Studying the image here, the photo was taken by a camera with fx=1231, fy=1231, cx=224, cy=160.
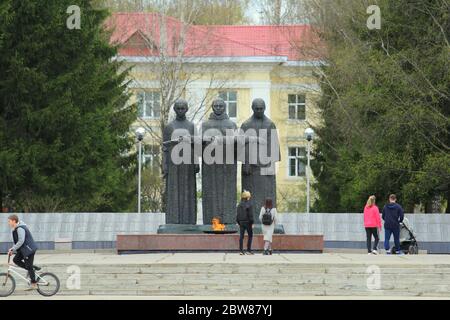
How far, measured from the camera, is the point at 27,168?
136ft

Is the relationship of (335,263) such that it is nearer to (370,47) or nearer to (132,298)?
(132,298)

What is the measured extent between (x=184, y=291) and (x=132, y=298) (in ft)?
5.39

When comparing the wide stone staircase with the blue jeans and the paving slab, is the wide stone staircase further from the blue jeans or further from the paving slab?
the blue jeans

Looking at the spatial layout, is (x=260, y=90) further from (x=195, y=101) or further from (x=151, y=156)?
(x=151, y=156)

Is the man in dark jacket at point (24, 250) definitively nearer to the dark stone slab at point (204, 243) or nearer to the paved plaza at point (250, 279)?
the paved plaza at point (250, 279)

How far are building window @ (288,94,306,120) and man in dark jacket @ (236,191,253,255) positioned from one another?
37.9 metres

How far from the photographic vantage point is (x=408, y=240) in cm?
3422

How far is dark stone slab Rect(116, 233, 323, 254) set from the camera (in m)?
30.0

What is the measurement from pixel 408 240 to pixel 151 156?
27431 mm

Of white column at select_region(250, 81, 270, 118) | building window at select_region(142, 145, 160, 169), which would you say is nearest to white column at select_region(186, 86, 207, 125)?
building window at select_region(142, 145, 160, 169)

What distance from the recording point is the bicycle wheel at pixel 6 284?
2325 centimetres

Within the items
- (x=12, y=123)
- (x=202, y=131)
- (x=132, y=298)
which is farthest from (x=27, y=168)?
(x=132, y=298)

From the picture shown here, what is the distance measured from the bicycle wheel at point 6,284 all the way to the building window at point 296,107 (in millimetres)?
44272

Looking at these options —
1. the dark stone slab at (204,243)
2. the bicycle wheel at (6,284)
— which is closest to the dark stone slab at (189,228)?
the dark stone slab at (204,243)
